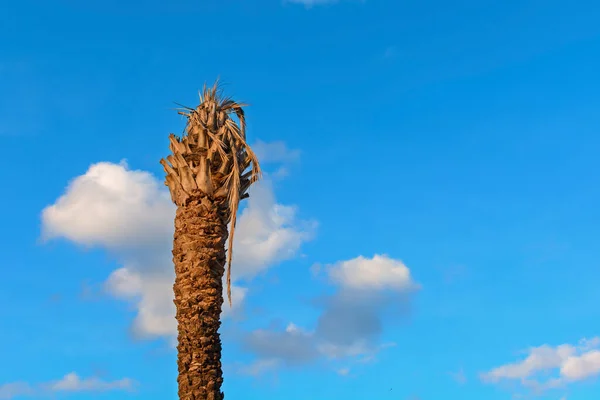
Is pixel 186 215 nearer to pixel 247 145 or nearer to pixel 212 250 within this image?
pixel 212 250

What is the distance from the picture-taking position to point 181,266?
60.0 feet

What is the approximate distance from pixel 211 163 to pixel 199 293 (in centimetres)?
283

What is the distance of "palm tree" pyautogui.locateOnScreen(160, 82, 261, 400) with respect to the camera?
699 inches

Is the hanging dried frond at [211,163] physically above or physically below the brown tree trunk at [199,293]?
above

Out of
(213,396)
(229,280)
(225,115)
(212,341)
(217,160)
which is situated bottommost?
(213,396)

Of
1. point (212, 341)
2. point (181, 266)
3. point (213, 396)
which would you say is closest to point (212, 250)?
point (181, 266)

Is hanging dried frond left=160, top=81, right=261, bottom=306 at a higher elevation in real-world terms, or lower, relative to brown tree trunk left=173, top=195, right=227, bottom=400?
higher

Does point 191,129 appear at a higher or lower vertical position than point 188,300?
higher

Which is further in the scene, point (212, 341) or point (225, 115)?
point (225, 115)

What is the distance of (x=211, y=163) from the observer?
18672 mm

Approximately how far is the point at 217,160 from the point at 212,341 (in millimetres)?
3877

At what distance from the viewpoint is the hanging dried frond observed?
1850cm

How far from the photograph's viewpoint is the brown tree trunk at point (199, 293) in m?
17.7

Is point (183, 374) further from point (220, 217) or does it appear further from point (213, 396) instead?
point (220, 217)
